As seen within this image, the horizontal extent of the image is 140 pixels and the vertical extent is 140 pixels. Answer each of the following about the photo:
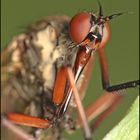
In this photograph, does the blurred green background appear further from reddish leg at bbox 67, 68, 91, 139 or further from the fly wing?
reddish leg at bbox 67, 68, 91, 139

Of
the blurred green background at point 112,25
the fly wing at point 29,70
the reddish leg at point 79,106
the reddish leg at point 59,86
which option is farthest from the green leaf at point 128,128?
the blurred green background at point 112,25

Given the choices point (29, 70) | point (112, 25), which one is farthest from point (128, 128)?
point (112, 25)

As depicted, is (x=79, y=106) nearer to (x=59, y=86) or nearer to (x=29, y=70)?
(x=59, y=86)

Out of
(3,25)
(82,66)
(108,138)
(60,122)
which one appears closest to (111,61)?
(3,25)

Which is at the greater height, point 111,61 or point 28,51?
point 28,51

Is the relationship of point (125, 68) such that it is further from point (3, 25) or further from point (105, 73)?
point (105, 73)
